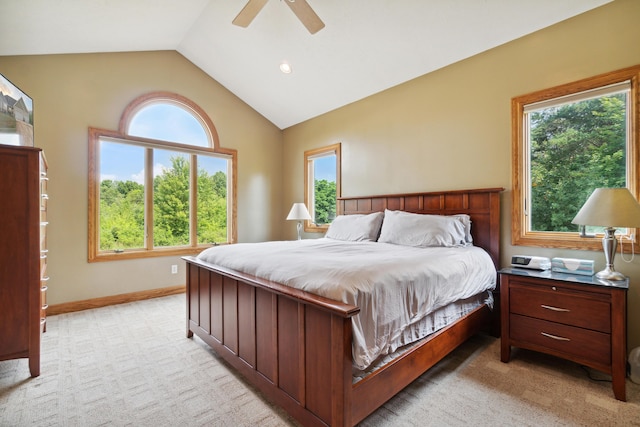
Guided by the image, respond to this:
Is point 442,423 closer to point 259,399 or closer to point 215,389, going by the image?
point 259,399

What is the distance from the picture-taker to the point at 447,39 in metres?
2.91

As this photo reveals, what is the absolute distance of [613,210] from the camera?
6.16ft

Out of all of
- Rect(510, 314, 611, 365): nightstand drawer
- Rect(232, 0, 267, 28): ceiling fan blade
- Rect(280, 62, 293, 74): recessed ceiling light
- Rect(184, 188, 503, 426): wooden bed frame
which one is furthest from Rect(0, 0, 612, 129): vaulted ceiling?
Rect(510, 314, 611, 365): nightstand drawer

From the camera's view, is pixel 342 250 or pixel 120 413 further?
pixel 342 250

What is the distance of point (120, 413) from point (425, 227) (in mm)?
2640

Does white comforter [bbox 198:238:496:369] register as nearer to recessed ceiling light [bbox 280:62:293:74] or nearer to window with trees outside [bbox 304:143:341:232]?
window with trees outside [bbox 304:143:341:232]

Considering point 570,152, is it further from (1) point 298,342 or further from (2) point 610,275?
(1) point 298,342

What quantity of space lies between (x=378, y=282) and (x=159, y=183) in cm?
371

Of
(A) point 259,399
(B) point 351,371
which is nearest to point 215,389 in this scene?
(A) point 259,399

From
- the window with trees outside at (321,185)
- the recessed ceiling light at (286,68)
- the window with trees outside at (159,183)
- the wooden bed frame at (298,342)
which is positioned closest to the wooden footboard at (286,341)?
the wooden bed frame at (298,342)

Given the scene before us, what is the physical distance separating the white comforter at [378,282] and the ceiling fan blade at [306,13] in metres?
2.00

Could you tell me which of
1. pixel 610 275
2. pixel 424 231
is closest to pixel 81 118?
pixel 424 231

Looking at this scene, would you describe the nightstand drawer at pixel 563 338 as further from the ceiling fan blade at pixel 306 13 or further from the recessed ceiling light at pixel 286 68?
the recessed ceiling light at pixel 286 68

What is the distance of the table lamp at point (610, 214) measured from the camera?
1.84 meters
